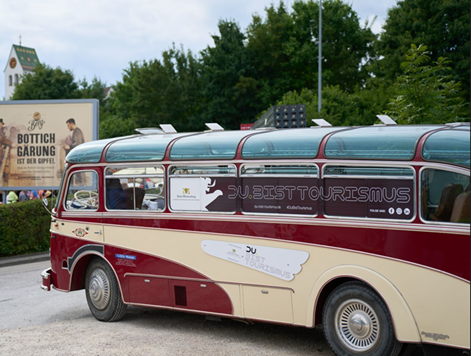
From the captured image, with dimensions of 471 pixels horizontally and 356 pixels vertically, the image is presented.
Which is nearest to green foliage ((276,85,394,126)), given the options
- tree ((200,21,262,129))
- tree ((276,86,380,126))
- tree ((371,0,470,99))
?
tree ((276,86,380,126))

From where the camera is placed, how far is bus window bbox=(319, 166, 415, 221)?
22.4 feet

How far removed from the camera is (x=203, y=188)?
28.3ft

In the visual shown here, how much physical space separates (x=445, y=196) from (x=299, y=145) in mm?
1962

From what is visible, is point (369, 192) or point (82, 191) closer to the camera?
point (369, 192)

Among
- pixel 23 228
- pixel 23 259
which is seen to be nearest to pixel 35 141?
pixel 23 228

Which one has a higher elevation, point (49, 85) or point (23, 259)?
point (49, 85)

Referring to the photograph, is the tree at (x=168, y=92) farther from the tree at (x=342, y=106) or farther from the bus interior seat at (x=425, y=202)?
the bus interior seat at (x=425, y=202)

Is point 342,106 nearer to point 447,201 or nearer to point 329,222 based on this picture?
point 329,222

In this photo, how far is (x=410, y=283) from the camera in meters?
6.66

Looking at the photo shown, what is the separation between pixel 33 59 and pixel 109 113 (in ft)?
171

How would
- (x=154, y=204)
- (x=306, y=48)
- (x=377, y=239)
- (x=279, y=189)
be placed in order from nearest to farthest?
(x=377, y=239) < (x=279, y=189) < (x=154, y=204) < (x=306, y=48)

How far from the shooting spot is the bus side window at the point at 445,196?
6418 millimetres

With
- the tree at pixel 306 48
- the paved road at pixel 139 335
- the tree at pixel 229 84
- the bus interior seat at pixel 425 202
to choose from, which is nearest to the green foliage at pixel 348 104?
the tree at pixel 306 48

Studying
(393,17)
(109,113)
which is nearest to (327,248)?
(393,17)
